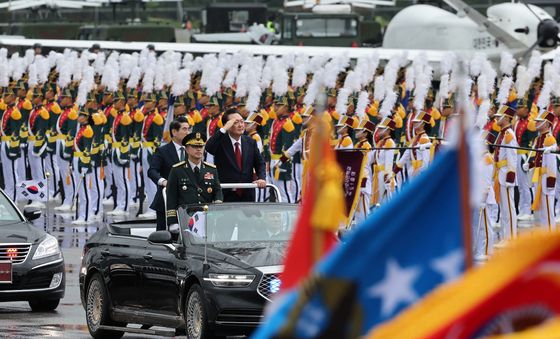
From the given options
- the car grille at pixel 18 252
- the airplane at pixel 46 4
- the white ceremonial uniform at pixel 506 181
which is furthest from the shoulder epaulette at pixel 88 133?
the airplane at pixel 46 4

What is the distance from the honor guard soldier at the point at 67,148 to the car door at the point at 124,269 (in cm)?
1661

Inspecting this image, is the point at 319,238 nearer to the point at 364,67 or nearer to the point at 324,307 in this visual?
the point at 324,307

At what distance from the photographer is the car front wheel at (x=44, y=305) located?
15461 millimetres

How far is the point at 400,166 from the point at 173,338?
11.4 metres

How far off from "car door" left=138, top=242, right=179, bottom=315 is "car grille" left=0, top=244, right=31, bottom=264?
267cm

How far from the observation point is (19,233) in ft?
50.5

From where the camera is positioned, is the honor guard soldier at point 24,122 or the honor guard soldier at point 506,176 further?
the honor guard soldier at point 24,122

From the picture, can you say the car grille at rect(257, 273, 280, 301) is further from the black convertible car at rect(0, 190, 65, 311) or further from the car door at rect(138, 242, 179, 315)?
the black convertible car at rect(0, 190, 65, 311)

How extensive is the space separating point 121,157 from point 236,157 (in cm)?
1365

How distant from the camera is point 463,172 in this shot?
3.69m

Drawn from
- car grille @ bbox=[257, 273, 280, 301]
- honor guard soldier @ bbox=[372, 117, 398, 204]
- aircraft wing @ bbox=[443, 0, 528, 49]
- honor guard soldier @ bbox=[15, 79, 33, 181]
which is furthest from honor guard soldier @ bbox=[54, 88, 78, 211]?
car grille @ bbox=[257, 273, 280, 301]

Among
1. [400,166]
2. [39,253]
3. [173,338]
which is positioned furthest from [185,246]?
[400,166]

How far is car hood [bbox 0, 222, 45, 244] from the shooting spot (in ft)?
49.9

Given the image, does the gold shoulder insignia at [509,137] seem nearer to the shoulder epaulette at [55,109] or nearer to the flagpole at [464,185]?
the shoulder epaulette at [55,109]
